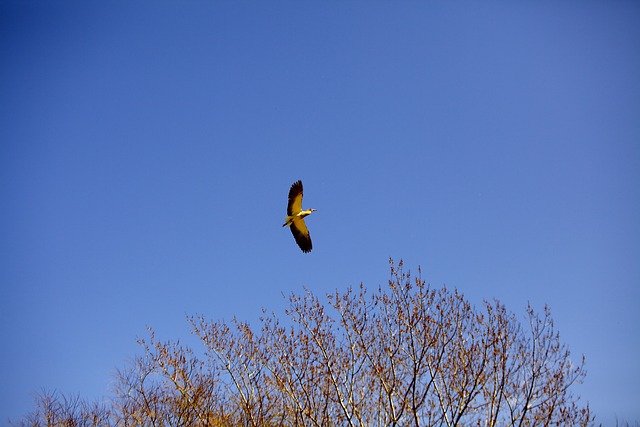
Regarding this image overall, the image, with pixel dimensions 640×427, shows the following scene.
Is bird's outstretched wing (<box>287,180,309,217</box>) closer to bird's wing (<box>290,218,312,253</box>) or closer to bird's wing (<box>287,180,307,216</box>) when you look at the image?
bird's wing (<box>287,180,307,216</box>)

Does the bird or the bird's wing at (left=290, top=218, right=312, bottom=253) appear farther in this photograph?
the bird's wing at (left=290, top=218, right=312, bottom=253)

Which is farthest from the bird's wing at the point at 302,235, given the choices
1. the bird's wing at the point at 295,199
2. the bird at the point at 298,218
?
the bird's wing at the point at 295,199

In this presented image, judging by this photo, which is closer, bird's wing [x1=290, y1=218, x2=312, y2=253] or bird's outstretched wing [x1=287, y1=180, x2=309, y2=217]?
bird's outstretched wing [x1=287, y1=180, x2=309, y2=217]

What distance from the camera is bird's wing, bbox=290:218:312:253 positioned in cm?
1281

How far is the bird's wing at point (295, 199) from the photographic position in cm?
1239

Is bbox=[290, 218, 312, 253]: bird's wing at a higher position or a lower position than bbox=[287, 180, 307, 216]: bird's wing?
lower

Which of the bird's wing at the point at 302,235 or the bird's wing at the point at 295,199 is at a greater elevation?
the bird's wing at the point at 295,199

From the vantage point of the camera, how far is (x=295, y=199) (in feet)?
40.7

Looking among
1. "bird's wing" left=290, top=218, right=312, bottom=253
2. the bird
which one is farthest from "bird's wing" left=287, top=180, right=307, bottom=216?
"bird's wing" left=290, top=218, right=312, bottom=253

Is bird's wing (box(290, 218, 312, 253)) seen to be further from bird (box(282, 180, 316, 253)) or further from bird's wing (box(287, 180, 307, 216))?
bird's wing (box(287, 180, 307, 216))

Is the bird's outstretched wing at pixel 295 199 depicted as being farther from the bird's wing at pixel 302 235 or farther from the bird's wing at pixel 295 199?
the bird's wing at pixel 302 235

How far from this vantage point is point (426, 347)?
827 cm

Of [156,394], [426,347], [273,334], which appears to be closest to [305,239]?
[273,334]

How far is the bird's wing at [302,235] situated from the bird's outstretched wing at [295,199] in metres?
0.46
